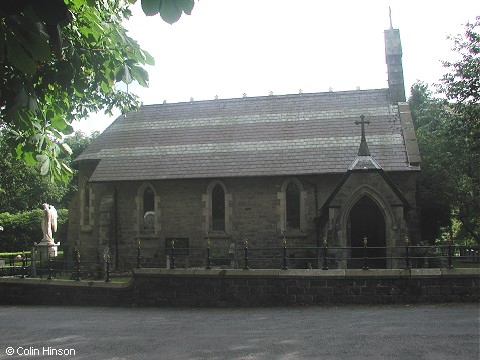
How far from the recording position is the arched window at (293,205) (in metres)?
20.1

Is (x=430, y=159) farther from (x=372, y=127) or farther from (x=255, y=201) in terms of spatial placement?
(x=255, y=201)

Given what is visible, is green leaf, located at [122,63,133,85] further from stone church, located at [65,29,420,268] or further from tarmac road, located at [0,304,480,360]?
stone church, located at [65,29,420,268]

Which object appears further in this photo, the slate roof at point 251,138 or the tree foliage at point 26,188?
the tree foliage at point 26,188

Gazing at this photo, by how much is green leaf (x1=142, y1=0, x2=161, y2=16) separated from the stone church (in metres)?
14.6

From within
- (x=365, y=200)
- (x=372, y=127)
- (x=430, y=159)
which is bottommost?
(x=365, y=200)

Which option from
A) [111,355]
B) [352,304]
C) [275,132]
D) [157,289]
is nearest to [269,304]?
[352,304]

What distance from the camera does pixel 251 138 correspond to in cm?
2247

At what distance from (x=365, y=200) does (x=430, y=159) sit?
724 cm

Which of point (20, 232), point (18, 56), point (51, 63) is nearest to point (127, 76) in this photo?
point (51, 63)

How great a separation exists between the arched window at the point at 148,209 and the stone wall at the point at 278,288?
757 centimetres

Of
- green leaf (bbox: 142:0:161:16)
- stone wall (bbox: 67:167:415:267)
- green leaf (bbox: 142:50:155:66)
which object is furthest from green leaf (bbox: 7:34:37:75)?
stone wall (bbox: 67:167:415:267)

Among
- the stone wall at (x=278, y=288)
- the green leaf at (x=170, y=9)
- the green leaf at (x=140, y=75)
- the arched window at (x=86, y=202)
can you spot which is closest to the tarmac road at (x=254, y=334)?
the stone wall at (x=278, y=288)

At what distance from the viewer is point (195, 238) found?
68.2 ft

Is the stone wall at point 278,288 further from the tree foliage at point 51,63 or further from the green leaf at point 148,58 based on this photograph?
the green leaf at point 148,58
